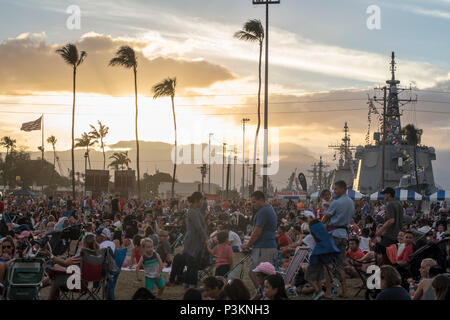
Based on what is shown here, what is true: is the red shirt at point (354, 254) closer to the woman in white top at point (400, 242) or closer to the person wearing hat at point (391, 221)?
the woman in white top at point (400, 242)

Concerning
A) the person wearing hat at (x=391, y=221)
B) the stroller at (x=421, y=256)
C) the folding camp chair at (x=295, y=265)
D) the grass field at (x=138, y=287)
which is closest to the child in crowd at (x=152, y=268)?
the grass field at (x=138, y=287)

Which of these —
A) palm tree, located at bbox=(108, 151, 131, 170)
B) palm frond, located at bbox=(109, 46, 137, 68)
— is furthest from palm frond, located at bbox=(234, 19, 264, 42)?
palm tree, located at bbox=(108, 151, 131, 170)

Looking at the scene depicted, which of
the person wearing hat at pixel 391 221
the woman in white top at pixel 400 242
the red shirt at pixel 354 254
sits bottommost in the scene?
the red shirt at pixel 354 254

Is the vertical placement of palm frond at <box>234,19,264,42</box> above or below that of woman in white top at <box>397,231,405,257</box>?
above

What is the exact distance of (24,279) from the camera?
380 inches

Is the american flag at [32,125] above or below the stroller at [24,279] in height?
above

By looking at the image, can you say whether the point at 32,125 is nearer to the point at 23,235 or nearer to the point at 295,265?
the point at 23,235

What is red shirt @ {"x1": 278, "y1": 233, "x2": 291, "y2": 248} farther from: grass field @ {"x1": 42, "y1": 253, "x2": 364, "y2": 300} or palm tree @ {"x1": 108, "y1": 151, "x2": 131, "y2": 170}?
palm tree @ {"x1": 108, "y1": 151, "x2": 131, "y2": 170}

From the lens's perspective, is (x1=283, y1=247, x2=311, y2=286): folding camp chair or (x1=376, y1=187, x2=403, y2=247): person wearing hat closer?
(x1=376, y1=187, x2=403, y2=247): person wearing hat

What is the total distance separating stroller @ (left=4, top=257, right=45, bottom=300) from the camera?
954 centimetres

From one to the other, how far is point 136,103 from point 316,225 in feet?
157

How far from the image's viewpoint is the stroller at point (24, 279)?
376 inches
